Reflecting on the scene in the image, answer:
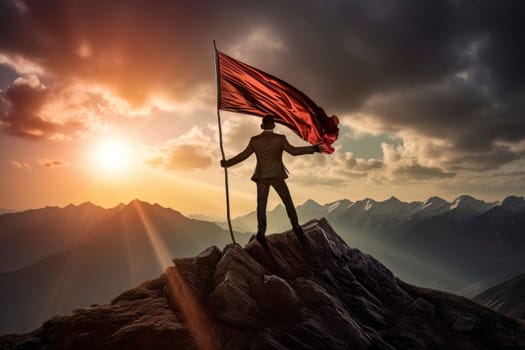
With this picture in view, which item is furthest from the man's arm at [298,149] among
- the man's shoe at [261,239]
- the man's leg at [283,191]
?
the man's shoe at [261,239]

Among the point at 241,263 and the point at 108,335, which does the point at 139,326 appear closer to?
the point at 108,335

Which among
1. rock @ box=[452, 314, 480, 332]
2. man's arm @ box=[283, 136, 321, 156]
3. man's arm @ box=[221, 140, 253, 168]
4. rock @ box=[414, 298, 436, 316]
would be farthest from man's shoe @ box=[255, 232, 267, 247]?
rock @ box=[452, 314, 480, 332]

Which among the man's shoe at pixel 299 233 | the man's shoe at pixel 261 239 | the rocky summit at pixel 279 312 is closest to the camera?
the rocky summit at pixel 279 312

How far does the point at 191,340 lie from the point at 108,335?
2309 millimetres

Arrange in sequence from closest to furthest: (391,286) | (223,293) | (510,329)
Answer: (223,293) → (510,329) → (391,286)

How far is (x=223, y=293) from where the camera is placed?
10516 mm

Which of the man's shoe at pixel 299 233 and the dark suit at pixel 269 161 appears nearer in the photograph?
the dark suit at pixel 269 161

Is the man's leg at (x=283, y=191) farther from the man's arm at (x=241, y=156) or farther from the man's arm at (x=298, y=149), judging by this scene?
the man's arm at (x=241, y=156)

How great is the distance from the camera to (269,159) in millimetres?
13312

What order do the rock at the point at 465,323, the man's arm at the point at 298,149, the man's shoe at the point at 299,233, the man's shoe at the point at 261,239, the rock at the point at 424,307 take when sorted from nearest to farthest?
the man's arm at the point at 298,149 < the rock at the point at 465,323 < the man's shoe at the point at 261,239 < the rock at the point at 424,307 < the man's shoe at the point at 299,233

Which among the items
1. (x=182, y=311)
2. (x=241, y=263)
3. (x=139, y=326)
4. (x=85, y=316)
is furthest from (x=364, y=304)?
(x=85, y=316)

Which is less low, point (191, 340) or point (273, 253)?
point (273, 253)

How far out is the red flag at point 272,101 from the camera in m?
13.5

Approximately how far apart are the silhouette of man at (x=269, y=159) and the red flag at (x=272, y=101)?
977 millimetres
